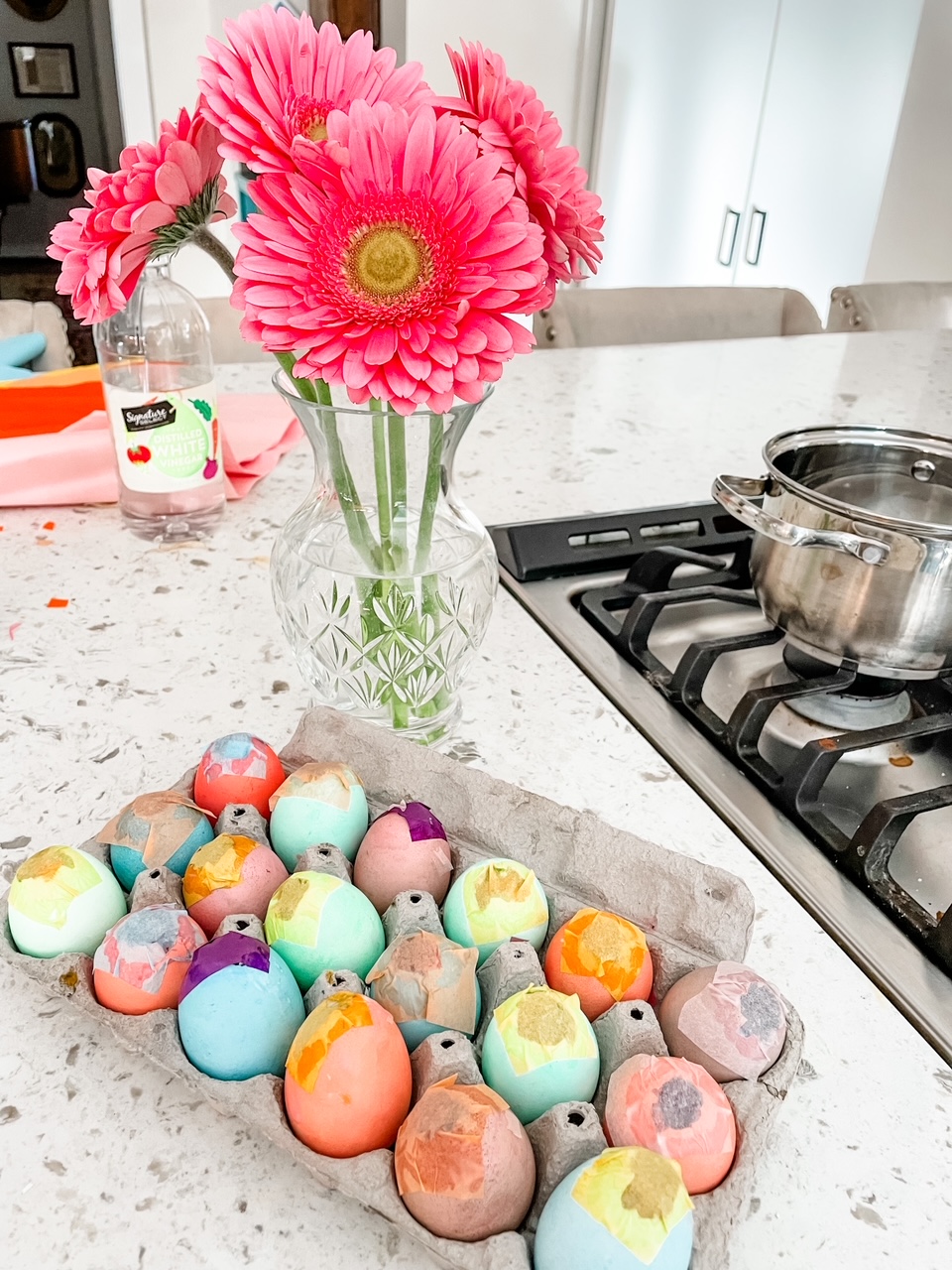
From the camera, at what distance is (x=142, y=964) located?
0.42m

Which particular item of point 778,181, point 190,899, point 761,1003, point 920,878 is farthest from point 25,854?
point 778,181

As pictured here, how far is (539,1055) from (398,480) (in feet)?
1.06

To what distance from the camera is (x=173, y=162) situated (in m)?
0.47

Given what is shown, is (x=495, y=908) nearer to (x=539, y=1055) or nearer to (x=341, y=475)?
(x=539, y=1055)

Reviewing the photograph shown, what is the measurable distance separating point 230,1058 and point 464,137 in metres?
0.39

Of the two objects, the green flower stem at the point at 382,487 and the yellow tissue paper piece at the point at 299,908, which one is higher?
the green flower stem at the point at 382,487

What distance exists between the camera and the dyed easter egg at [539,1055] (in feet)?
1.26

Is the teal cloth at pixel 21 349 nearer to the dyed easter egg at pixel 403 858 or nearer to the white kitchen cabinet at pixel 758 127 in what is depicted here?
the dyed easter egg at pixel 403 858

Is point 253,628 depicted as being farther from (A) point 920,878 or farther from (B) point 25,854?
(A) point 920,878

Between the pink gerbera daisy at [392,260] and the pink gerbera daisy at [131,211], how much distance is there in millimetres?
73

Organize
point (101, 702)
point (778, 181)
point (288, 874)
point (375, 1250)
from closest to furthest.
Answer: point (375, 1250) → point (288, 874) → point (101, 702) → point (778, 181)

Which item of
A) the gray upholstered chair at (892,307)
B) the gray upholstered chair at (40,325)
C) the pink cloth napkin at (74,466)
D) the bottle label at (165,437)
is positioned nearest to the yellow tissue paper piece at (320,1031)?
the bottle label at (165,437)

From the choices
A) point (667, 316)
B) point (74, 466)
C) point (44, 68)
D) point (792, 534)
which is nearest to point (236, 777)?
point (792, 534)

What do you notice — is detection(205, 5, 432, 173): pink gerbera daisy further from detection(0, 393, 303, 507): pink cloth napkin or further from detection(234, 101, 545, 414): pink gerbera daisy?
detection(0, 393, 303, 507): pink cloth napkin
